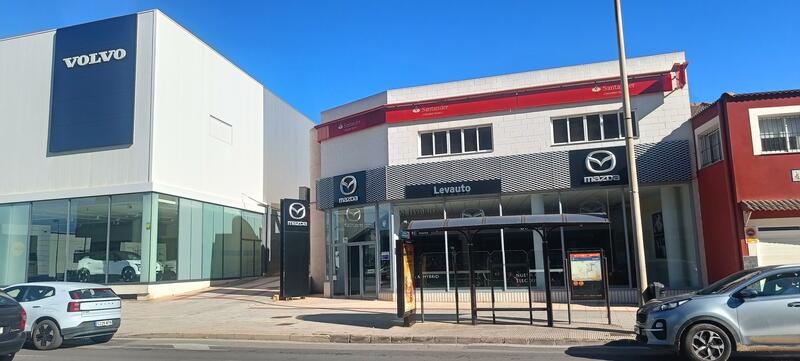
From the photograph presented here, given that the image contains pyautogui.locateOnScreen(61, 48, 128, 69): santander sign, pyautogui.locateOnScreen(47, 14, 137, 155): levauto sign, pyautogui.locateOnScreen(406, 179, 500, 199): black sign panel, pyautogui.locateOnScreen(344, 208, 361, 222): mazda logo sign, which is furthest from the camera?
pyautogui.locateOnScreen(61, 48, 128, 69): santander sign

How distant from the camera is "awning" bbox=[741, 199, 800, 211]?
16.0 meters

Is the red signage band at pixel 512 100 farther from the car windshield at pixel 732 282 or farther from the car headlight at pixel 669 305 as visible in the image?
the car headlight at pixel 669 305

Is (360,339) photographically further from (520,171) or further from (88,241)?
(88,241)

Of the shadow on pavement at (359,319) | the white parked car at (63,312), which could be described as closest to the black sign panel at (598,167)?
the shadow on pavement at (359,319)

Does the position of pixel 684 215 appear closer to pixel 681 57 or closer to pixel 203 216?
pixel 681 57

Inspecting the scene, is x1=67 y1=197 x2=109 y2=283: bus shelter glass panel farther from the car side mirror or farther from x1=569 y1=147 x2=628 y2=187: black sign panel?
the car side mirror

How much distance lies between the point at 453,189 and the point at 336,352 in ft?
34.8

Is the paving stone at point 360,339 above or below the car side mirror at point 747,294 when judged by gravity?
below

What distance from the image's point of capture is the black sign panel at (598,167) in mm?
19312

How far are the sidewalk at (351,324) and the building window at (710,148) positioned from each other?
5.19m

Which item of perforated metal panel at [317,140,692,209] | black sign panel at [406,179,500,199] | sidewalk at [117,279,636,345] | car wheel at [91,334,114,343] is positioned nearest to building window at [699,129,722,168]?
perforated metal panel at [317,140,692,209]

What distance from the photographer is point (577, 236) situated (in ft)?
65.2

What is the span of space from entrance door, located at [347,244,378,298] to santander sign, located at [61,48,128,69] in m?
14.3

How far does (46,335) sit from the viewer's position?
12.5 metres
